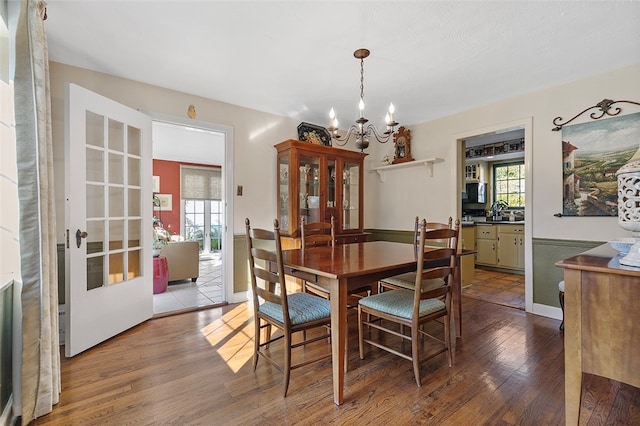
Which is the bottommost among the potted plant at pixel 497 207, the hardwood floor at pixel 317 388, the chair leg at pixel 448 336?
the hardwood floor at pixel 317 388

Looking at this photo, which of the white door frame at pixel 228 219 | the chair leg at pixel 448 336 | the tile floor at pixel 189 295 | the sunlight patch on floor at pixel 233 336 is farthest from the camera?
the white door frame at pixel 228 219

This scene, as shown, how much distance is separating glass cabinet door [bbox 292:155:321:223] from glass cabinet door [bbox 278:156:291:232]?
0.18 m

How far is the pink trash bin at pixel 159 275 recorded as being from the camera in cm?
393

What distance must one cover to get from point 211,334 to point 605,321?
2.58 metres

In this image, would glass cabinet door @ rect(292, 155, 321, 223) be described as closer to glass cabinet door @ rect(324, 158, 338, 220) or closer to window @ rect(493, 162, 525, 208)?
glass cabinet door @ rect(324, 158, 338, 220)

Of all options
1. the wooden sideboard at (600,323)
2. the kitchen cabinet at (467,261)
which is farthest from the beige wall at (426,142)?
the wooden sideboard at (600,323)

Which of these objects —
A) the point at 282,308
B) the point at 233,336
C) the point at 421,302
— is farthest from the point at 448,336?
the point at 233,336

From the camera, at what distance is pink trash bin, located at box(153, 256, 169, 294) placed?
393 cm

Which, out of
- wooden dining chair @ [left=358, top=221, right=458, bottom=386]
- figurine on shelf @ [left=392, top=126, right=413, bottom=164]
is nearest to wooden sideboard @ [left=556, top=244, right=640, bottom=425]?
wooden dining chair @ [left=358, top=221, right=458, bottom=386]

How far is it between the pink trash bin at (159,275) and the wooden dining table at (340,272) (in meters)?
2.57

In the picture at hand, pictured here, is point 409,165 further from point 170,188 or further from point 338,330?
point 170,188

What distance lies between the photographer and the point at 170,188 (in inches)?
275

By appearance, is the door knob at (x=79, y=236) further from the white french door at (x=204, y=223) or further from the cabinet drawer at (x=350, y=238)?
the white french door at (x=204, y=223)

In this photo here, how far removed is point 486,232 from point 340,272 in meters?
4.64
